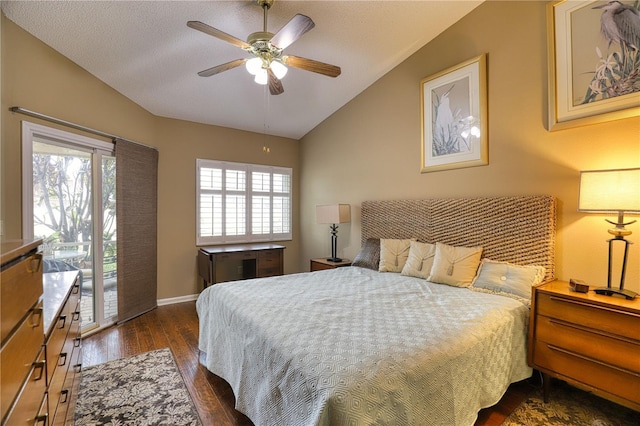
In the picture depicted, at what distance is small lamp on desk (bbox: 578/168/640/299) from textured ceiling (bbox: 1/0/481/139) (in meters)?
2.07

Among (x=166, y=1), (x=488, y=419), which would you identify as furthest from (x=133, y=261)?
(x=488, y=419)

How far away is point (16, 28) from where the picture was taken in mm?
2344

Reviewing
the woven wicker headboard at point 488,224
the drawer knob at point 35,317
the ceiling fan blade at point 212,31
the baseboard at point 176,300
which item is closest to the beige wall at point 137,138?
the baseboard at point 176,300

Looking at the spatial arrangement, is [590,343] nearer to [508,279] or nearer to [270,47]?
[508,279]

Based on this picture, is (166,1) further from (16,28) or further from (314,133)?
(314,133)

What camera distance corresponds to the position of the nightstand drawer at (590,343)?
1.74m

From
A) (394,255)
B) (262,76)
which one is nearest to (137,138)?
(262,76)

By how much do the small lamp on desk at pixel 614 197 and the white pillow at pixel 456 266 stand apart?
86 cm

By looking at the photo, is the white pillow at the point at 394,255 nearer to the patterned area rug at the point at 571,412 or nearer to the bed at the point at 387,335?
the bed at the point at 387,335

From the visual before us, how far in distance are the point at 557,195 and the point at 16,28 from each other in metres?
4.55

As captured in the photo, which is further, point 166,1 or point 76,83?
point 76,83

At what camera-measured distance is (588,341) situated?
1890mm

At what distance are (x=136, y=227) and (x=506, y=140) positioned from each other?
14.1 ft

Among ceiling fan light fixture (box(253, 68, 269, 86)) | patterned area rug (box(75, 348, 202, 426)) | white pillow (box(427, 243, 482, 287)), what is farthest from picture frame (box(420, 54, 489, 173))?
patterned area rug (box(75, 348, 202, 426))
